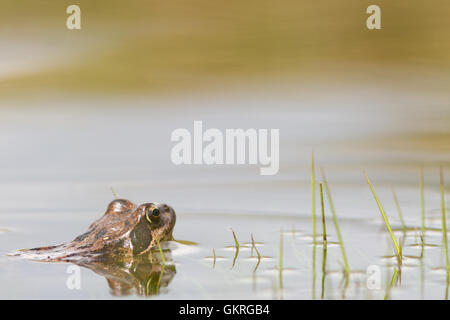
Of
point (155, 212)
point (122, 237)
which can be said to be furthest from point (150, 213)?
point (122, 237)

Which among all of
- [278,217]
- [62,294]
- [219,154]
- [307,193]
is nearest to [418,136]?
[219,154]

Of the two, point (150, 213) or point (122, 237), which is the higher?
point (150, 213)

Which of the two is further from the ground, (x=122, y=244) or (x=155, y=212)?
(x=155, y=212)

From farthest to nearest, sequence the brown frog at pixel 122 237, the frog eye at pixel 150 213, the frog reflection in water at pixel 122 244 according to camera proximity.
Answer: the frog eye at pixel 150 213 < the brown frog at pixel 122 237 < the frog reflection in water at pixel 122 244

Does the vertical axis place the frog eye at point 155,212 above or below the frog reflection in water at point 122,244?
above

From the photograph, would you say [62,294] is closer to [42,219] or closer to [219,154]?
[42,219]

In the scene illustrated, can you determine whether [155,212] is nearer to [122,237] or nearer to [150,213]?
[150,213]

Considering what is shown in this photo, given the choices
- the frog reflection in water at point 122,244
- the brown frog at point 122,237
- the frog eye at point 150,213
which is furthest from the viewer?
the frog eye at point 150,213

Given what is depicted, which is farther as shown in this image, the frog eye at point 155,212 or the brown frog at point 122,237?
the frog eye at point 155,212
